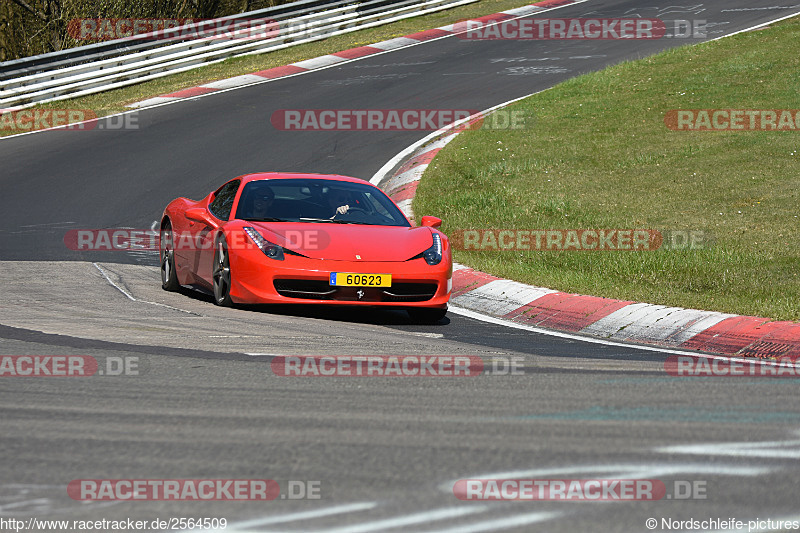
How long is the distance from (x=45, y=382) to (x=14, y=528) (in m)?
2.16

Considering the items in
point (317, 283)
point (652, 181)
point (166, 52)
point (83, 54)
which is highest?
point (166, 52)

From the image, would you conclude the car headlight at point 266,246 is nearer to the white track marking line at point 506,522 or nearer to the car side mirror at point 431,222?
the car side mirror at point 431,222

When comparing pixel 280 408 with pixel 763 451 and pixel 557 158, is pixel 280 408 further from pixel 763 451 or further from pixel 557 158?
pixel 557 158

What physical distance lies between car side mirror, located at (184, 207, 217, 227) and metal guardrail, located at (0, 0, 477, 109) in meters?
13.8

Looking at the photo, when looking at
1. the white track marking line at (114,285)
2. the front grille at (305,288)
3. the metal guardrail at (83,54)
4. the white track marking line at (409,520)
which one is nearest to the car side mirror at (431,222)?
the front grille at (305,288)

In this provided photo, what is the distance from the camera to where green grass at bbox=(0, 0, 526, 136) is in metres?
23.6

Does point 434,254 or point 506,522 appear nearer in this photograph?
point 506,522

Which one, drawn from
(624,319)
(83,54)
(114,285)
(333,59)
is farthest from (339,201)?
(333,59)

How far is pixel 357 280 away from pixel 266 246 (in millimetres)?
836

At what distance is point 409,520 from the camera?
11.1ft

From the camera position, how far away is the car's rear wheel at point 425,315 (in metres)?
9.30

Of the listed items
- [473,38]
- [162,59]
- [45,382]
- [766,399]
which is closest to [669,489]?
[766,399]

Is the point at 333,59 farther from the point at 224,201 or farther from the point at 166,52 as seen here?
the point at 224,201

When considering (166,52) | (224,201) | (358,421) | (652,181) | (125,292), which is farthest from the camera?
(166,52)
